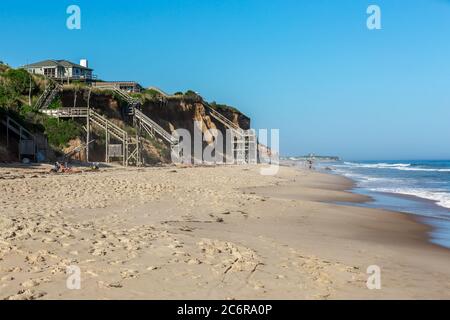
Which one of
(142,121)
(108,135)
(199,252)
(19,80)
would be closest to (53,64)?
(142,121)

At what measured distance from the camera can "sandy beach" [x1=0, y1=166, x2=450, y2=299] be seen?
4680mm

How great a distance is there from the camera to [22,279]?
460cm

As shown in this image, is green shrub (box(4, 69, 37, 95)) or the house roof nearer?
green shrub (box(4, 69, 37, 95))

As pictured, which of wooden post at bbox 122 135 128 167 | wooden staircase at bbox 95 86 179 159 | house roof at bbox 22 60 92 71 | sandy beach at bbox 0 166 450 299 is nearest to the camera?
sandy beach at bbox 0 166 450 299

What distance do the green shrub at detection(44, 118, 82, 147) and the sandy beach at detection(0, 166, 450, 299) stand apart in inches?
794

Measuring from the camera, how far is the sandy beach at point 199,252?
4680 millimetres

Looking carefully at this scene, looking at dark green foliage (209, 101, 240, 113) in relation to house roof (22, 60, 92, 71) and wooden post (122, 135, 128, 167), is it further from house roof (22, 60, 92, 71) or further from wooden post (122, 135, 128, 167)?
wooden post (122, 135, 128, 167)

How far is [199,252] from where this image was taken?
6.27m

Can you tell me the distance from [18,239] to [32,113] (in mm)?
28889

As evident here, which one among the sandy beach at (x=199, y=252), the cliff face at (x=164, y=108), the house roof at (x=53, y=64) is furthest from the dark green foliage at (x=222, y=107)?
the sandy beach at (x=199, y=252)

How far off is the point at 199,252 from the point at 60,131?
94.0ft

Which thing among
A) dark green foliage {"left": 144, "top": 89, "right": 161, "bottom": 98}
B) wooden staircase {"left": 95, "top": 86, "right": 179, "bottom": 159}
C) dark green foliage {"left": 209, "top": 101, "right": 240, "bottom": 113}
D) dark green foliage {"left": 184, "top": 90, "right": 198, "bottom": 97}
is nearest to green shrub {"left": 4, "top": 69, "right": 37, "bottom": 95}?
wooden staircase {"left": 95, "top": 86, "right": 179, "bottom": 159}
